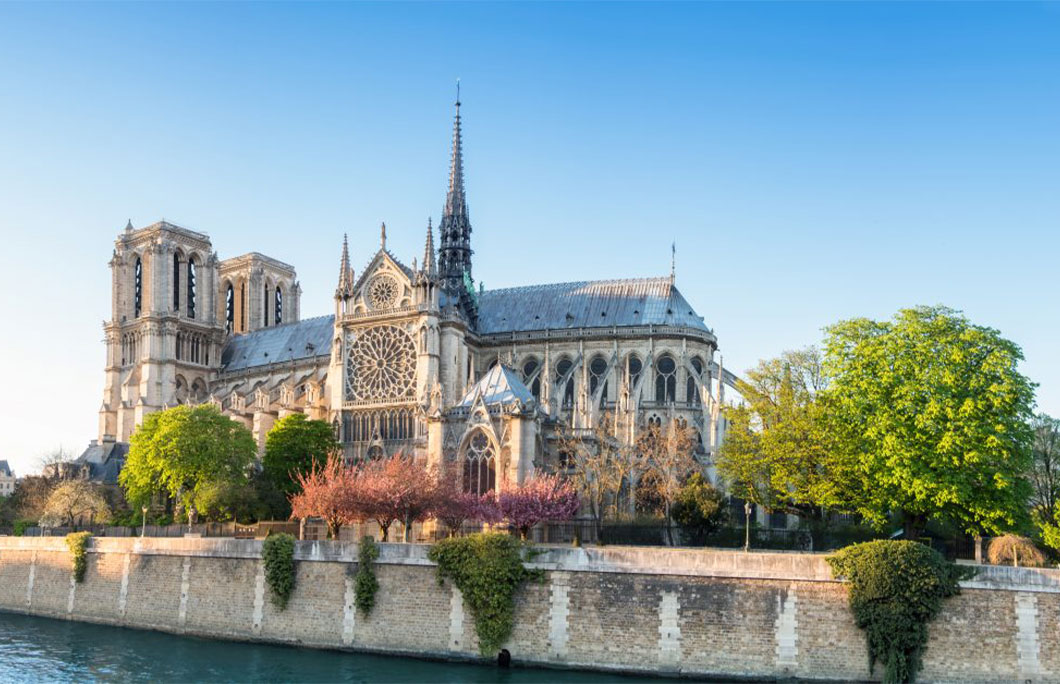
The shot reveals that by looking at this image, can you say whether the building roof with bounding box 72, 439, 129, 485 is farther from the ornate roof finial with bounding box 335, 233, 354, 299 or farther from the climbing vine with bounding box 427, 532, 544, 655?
the climbing vine with bounding box 427, 532, 544, 655

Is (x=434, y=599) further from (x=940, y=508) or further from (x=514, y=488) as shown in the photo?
(x=940, y=508)

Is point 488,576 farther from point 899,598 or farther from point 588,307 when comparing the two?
point 588,307

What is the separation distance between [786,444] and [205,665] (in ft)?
71.5

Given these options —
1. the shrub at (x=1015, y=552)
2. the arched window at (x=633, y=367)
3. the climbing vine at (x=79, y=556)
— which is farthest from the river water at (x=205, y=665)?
the arched window at (x=633, y=367)

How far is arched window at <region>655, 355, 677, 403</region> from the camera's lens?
6606 cm

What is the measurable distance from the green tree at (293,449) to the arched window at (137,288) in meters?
29.4

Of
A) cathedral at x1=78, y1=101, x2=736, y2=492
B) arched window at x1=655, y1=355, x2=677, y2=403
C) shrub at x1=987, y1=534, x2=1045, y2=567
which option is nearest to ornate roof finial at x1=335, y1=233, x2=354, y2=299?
cathedral at x1=78, y1=101, x2=736, y2=492

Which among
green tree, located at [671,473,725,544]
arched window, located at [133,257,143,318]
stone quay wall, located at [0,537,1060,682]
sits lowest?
stone quay wall, located at [0,537,1060,682]

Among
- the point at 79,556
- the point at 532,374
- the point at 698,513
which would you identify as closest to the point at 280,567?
the point at 79,556

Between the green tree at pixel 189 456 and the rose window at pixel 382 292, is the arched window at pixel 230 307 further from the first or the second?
the green tree at pixel 189 456

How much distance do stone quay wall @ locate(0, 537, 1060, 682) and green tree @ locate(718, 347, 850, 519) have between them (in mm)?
7842

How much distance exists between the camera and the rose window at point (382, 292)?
65.4 m

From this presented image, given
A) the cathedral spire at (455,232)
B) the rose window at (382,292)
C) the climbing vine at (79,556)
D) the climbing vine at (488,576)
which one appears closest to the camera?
the climbing vine at (488,576)

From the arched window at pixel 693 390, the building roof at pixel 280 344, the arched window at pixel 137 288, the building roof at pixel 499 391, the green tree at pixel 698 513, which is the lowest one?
the green tree at pixel 698 513
